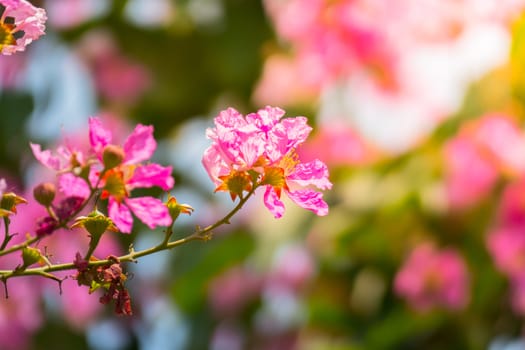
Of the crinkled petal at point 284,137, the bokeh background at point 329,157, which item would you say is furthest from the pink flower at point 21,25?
the bokeh background at point 329,157

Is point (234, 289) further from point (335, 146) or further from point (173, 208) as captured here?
point (173, 208)

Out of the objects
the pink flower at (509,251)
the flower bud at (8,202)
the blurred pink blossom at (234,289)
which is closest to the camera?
the flower bud at (8,202)

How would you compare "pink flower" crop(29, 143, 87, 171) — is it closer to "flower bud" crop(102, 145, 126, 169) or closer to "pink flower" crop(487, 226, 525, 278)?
"flower bud" crop(102, 145, 126, 169)

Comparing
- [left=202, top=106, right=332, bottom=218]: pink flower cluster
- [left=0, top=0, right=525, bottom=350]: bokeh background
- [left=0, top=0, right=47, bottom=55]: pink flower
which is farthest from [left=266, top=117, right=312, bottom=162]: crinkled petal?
[left=0, top=0, right=525, bottom=350]: bokeh background

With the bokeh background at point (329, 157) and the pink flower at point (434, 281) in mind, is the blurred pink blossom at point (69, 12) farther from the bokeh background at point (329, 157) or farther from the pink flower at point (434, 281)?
the pink flower at point (434, 281)

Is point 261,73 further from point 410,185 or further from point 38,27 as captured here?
point 38,27

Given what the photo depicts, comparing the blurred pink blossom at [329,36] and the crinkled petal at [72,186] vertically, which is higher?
the crinkled petal at [72,186]
